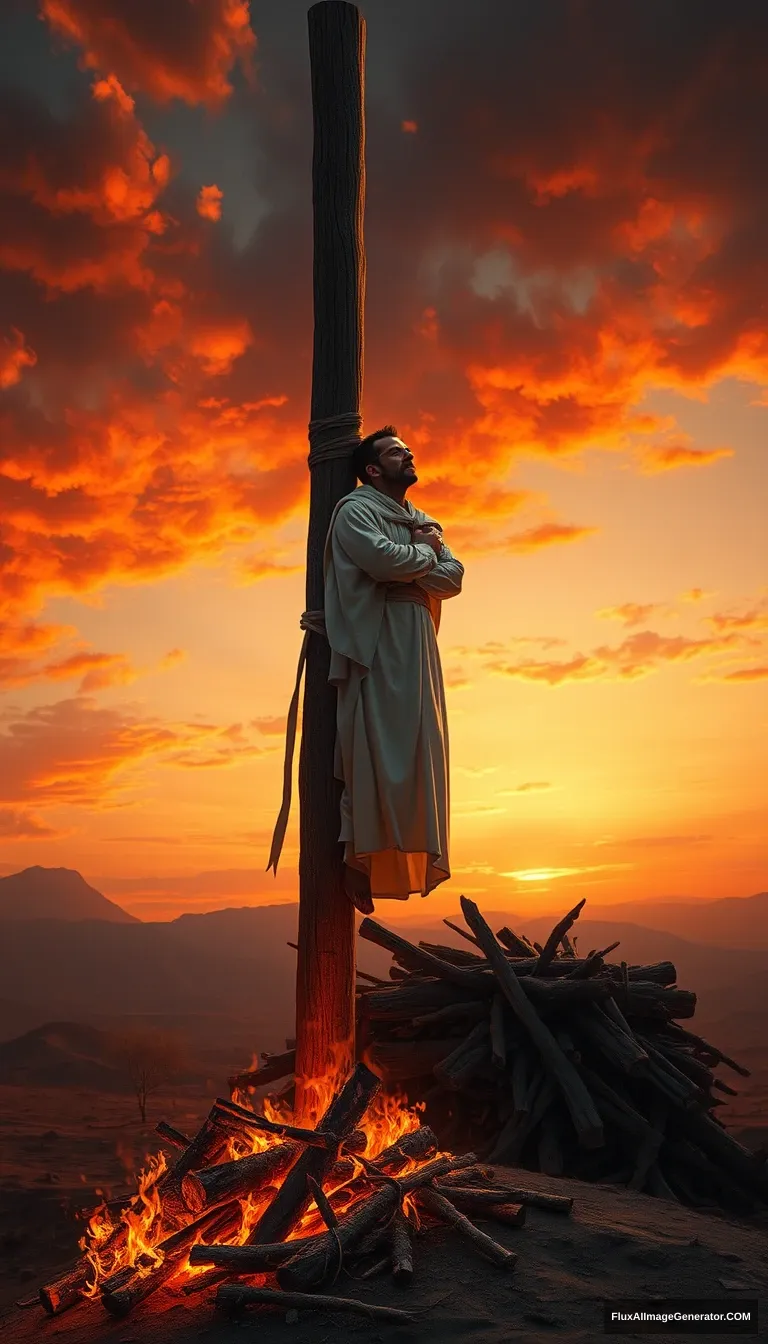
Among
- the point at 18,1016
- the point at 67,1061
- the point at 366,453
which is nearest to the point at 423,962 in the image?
the point at 366,453

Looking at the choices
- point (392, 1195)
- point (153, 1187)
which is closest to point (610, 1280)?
point (392, 1195)

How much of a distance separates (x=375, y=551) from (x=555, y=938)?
404cm

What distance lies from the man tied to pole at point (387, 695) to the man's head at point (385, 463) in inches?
0.5

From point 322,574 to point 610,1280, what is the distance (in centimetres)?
373

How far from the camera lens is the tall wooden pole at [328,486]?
523cm

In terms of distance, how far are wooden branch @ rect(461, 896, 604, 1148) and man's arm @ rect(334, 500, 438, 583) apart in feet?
10.8

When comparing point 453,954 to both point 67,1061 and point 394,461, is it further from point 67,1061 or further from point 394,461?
point 67,1061

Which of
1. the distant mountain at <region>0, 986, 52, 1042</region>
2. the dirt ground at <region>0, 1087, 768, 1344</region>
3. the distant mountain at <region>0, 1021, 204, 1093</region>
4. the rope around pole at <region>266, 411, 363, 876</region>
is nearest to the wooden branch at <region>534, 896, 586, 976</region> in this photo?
the dirt ground at <region>0, 1087, 768, 1344</region>

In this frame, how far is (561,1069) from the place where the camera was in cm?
659

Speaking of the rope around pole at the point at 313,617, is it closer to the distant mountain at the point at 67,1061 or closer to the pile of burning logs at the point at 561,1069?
the pile of burning logs at the point at 561,1069

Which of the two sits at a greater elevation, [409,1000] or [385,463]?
[385,463]

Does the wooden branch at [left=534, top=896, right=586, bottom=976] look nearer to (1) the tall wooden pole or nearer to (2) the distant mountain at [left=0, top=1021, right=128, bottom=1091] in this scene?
(1) the tall wooden pole

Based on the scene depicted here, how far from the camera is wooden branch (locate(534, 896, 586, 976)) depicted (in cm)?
755

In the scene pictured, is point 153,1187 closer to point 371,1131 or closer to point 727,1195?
point 371,1131
